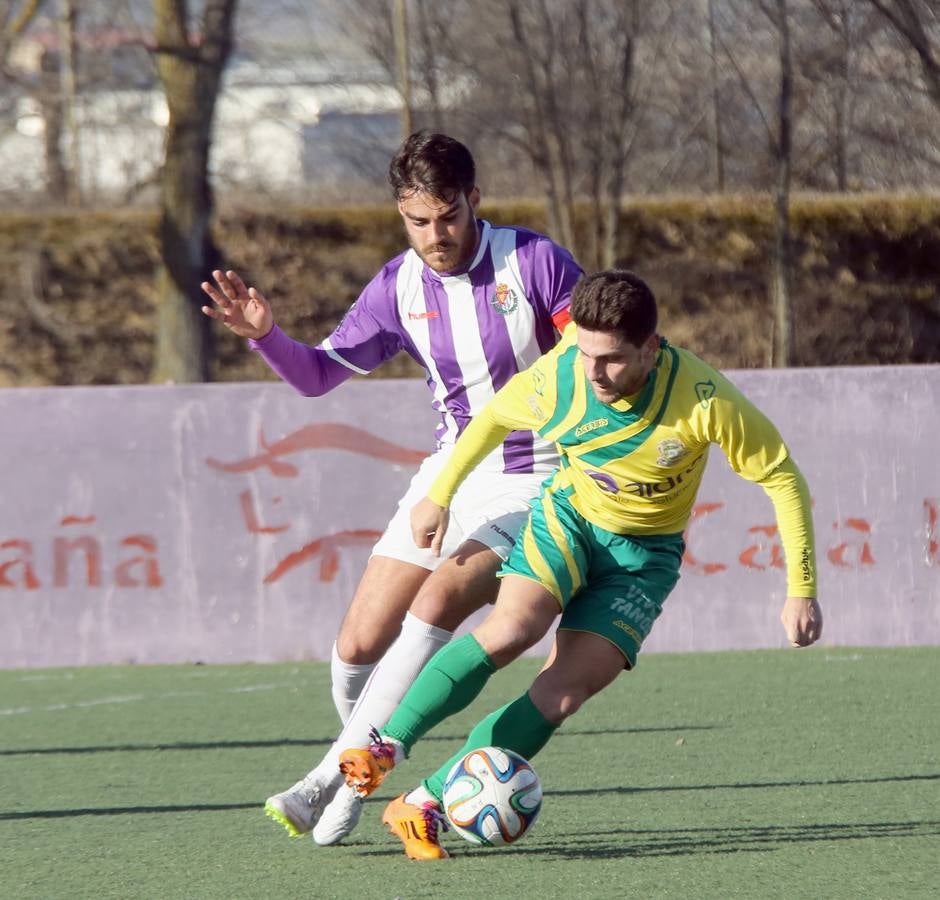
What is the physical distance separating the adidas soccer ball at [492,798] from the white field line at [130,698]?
12.6 ft

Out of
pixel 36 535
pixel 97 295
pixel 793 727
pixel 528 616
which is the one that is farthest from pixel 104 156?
pixel 528 616

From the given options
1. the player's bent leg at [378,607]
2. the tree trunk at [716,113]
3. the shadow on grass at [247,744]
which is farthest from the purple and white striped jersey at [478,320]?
the tree trunk at [716,113]

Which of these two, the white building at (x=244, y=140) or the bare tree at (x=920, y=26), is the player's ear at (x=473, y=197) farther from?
the white building at (x=244, y=140)

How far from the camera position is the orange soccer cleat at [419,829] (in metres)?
4.36

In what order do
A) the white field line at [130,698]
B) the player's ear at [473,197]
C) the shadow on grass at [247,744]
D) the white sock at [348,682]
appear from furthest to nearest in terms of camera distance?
the white field line at [130,698]
the shadow on grass at [247,744]
the white sock at [348,682]
the player's ear at [473,197]

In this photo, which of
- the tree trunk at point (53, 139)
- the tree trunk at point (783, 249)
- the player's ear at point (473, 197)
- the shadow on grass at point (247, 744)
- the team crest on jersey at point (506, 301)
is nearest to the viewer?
the player's ear at point (473, 197)

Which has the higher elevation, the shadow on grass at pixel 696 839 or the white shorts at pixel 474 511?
the white shorts at pixel 474 511

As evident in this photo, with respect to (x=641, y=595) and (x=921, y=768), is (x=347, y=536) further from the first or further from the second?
(x=641, y=595)

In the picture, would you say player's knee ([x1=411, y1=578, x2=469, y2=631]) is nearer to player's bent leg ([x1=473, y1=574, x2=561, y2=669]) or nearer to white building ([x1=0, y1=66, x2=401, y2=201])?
player's bent leg ([x1=473, y1=574, x2=561, y2=669])

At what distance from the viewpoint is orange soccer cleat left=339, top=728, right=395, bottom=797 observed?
4.27 m

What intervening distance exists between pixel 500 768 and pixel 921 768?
2.00 metres

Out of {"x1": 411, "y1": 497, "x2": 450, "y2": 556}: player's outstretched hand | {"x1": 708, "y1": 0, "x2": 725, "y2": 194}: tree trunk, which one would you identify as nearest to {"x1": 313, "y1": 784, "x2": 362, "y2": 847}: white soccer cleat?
{"x1": 411, "y1": 497, "x2": 450, "y2": 556}: player's outstretched hand

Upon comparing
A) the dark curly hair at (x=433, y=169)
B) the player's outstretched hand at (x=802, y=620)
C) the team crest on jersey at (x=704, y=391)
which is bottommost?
the player's outstretched hand at (x=802, y=620)

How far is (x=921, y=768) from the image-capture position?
223 inches
